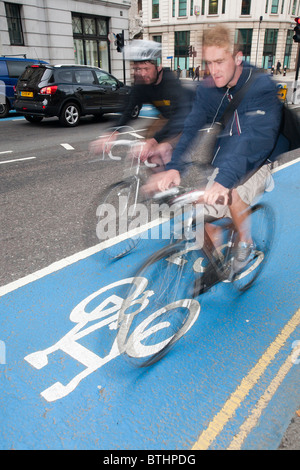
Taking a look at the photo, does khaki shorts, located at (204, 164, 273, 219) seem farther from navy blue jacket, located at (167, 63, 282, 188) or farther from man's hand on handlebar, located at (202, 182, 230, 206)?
man's hand on handlebar, located at (202, 182, 230, 206)

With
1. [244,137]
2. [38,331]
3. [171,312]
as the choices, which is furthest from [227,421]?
[244,137]

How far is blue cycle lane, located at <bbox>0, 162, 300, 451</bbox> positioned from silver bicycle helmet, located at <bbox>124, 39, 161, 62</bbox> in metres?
2.42

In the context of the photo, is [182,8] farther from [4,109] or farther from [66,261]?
[66,261]

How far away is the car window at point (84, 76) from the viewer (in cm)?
1257

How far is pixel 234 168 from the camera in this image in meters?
2.53

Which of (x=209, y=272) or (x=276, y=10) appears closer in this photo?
(x=209, y=272)

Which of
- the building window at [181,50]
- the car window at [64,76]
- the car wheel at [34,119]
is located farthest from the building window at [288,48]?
the car wheel at [34,119]

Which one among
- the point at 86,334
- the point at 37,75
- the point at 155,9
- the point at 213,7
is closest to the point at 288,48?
the point at 213,7

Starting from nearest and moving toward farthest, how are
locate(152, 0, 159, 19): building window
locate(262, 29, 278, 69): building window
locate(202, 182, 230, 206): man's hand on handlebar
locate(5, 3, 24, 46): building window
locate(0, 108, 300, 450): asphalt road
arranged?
locate(202, 182, 230, 206): man's hand on handlebar < locate(0, 108, 300, 450): asphalt road < locate(5, 3, 24, 46): building window < locate(262, 29, 278, 69): building window < locate(152, 0, 159, 19): building window

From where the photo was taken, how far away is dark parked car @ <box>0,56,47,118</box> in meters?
13.9

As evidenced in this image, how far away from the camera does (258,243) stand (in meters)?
3.70

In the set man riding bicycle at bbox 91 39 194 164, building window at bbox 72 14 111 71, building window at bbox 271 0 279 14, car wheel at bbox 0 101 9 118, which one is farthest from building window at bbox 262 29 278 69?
man riding bicycle at bbox 91 39 194 164
